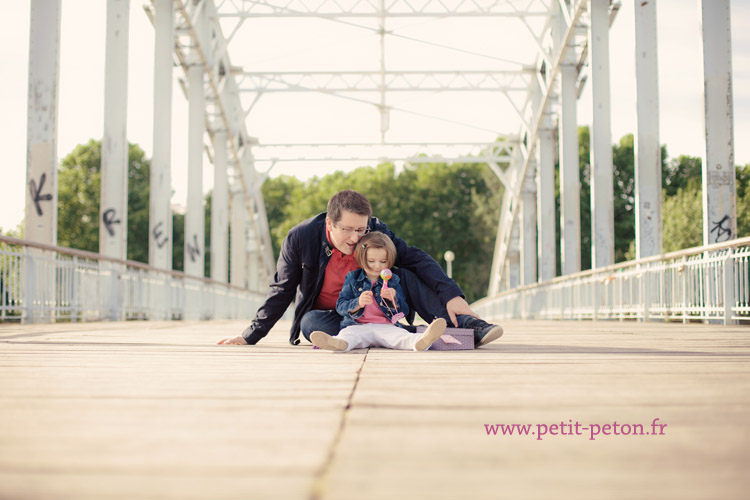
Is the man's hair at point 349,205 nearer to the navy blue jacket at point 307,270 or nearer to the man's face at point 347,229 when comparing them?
the man's face at point 347,229

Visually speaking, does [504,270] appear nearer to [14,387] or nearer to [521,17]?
[521,17]

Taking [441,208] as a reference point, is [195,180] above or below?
below

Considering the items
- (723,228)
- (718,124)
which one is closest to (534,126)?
(718,124)

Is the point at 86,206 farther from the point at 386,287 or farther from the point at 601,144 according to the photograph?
the point at 386,287

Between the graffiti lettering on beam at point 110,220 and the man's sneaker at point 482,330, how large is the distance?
8.81 m

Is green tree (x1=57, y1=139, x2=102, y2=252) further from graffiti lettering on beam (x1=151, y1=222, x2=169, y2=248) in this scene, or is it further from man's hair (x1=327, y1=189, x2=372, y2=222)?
man's hair (x1=327, y1=189, x2=372, y2=222)

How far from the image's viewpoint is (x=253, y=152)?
26781mm

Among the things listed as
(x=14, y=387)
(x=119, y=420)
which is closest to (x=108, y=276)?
(x=14, y=387)

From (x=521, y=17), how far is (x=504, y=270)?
14508 millimetres

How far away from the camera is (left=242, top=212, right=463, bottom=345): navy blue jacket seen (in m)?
4.03

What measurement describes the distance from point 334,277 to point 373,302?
1.15 feet

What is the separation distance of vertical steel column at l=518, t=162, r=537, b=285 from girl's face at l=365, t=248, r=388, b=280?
Answer: 68.6ft

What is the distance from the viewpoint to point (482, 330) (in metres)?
3.85

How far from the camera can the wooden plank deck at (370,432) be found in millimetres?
1016
